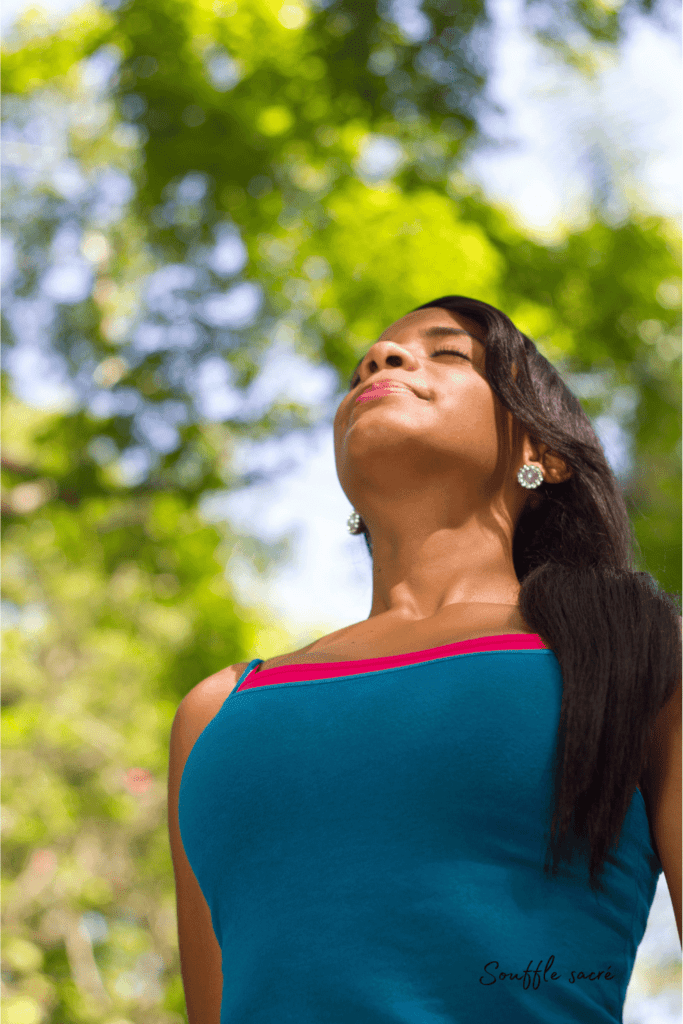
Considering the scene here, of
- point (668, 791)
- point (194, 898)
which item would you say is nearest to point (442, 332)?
point (668, 791)

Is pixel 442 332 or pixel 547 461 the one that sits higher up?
pixel 442 332

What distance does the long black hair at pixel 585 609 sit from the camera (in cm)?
142

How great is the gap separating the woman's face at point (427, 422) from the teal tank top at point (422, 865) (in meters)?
0.49

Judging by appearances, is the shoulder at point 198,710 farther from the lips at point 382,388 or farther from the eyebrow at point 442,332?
the eyebrow at point 442,332

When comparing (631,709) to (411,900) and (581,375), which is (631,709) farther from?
(581,375)

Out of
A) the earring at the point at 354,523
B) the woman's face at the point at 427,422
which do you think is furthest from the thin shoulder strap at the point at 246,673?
the earring at the point at 354,523

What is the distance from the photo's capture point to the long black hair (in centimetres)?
142

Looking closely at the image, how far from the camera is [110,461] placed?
16.6 feet

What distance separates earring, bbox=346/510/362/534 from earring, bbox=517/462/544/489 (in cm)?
Answer: 46

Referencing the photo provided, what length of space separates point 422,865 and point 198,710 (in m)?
0.75

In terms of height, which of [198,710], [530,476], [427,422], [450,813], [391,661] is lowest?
[198,710]

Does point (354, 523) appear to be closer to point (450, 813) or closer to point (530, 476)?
point (530, 476)

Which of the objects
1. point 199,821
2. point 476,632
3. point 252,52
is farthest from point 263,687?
point 252,52

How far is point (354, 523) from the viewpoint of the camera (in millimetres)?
2361
